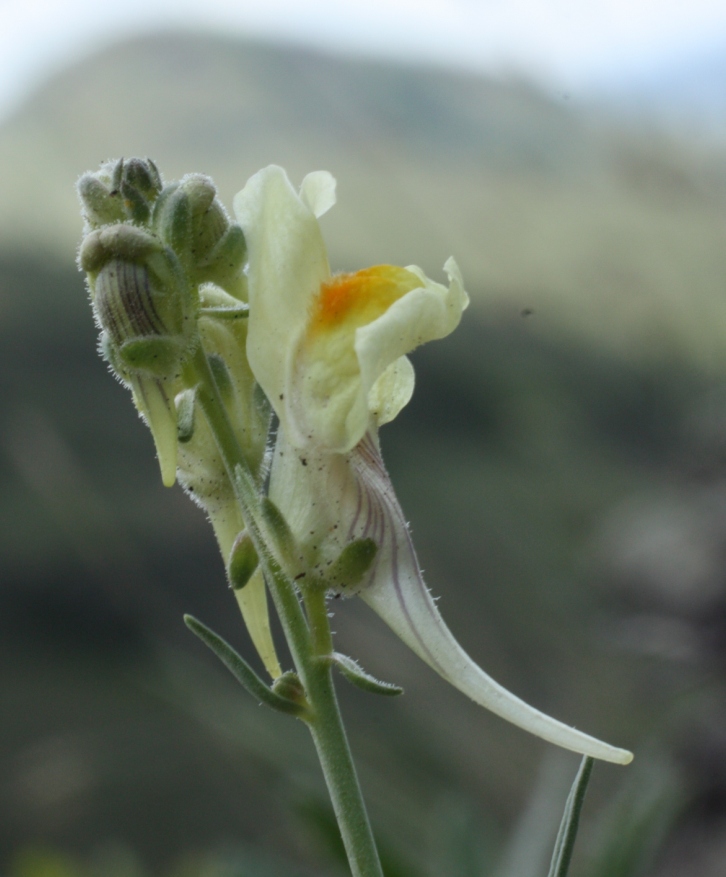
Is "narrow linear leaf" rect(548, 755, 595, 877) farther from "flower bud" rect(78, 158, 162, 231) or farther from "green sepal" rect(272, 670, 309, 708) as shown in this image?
"flower bud" rect(78, 158, 162, 231)

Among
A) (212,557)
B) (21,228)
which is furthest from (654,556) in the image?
(21,228)

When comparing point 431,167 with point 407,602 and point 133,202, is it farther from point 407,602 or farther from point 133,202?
point 407,602

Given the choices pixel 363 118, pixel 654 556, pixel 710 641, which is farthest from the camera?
pixel 363 118

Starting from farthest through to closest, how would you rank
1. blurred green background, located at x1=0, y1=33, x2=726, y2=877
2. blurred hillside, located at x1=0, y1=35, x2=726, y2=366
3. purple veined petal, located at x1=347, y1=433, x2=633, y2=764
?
blurred hillside, located at x1=0, y1=35, x2=726, y2=366 → blurred green background, located at x1=0, y1=33, x2=726, y2=877 → purple veined petal, located at x1=347, y1=433, x2=633, y2=764

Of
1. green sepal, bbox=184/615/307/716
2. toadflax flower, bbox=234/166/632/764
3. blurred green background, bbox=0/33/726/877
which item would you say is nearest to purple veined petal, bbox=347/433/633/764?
toadflax flower, bbox=234/166/632/764

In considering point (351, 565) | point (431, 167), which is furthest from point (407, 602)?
point (431, 167)

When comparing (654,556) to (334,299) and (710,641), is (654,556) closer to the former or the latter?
(710,641)
